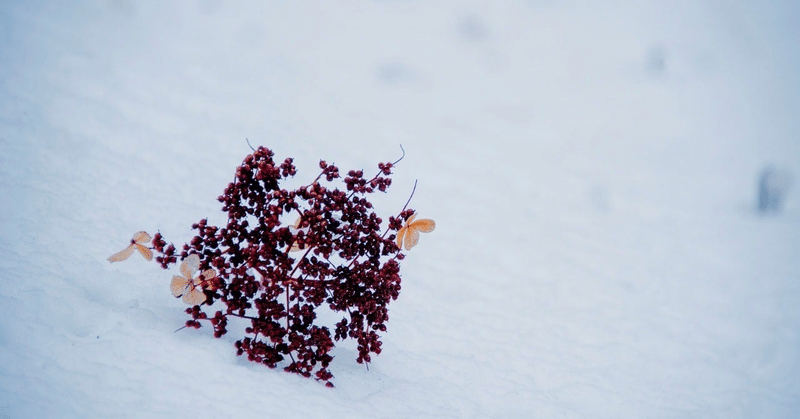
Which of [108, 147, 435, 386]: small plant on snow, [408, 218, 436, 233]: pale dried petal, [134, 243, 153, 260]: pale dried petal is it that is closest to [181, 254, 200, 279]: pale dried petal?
[108, 147, 435, 386]: small plant on snow

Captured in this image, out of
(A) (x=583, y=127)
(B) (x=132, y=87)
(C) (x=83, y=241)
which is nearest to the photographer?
(C) (x=83, y=241)

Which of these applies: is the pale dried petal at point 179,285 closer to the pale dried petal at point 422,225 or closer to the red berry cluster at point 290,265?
the red berry cluster at point 290,265

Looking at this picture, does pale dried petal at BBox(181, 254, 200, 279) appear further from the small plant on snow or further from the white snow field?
the white snow field

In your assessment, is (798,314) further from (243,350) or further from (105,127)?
(105,127)

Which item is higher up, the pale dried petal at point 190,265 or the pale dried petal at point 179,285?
the pale dried petal at point 190,265

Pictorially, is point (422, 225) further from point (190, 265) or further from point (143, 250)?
point (143, 250)

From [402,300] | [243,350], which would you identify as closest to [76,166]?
[243,350]

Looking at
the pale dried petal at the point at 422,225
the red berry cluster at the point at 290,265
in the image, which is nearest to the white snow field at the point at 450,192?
the red berry cluster at the point at 290,265

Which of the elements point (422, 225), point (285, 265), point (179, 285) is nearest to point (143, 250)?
point (179, 285)
